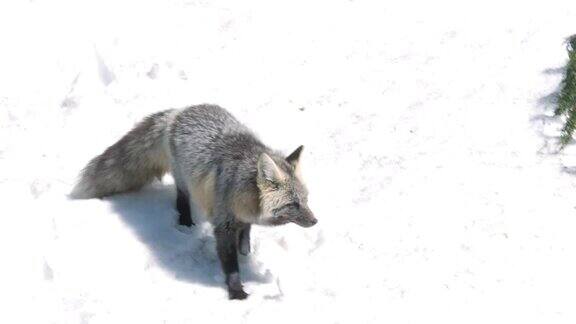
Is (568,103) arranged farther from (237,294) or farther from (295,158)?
(237,294)

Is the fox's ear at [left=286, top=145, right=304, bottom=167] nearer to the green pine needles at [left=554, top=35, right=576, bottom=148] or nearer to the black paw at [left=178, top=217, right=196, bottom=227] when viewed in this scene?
the black paw at [left=178, top=217, right=196, bottom=227]

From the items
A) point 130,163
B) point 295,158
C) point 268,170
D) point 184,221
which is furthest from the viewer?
point 184,221

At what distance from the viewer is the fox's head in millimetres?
7359

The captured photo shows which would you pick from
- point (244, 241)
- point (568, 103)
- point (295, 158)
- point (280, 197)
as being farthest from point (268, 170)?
point (568, 103)

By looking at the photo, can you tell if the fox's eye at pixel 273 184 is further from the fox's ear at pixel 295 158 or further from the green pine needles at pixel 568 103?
the green pine needles at pixel 568 103

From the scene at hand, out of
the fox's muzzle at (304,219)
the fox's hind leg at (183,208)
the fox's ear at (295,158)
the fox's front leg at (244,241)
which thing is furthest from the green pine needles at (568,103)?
the fox's hind leg at (183,208)

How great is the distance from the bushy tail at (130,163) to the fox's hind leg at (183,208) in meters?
0.45

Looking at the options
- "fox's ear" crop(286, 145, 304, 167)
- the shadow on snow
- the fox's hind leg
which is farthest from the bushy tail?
"fox's ear" crop(286, 145, 304, 167)

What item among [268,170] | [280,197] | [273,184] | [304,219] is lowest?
[304,219]

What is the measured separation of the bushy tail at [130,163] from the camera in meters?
8.95

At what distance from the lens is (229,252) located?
795cm

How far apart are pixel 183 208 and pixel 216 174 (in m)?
1.24

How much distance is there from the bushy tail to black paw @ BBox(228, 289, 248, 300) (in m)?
2.15

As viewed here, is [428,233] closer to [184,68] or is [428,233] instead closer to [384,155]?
[384,155]
